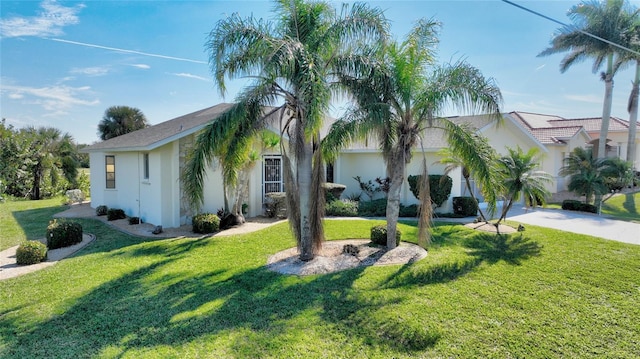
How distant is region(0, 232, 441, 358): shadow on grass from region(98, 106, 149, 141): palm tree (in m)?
46.1

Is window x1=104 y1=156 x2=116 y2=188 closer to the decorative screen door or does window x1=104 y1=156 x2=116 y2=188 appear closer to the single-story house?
the single-story house

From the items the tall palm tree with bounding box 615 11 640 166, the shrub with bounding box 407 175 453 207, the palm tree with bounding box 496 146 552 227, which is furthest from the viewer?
Answer: the tall palm tree with bounding box 615 11 640 166

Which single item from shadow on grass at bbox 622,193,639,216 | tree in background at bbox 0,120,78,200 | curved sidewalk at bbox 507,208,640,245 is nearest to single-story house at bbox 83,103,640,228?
curved sidewalk at bbox 507,208,640,245

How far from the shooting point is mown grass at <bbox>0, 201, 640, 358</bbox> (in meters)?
4.99

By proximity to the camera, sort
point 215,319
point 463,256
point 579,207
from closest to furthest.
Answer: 1. point 215,319
2. point 463,256
3. point 579,207

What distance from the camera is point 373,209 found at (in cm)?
1636

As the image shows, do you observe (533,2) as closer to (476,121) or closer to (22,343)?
(476,121)

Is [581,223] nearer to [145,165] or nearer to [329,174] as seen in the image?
[329,174]

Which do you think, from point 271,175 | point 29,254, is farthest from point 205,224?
Answer: point 29,254

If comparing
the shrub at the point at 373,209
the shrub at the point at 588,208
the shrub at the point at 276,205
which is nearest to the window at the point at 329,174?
the shrub at the point at 373,209

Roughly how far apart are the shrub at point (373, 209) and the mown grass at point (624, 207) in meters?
10.3

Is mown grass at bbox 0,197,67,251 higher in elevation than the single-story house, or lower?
lower

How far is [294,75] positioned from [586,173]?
16.2 meters

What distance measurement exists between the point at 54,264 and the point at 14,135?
677 inches
